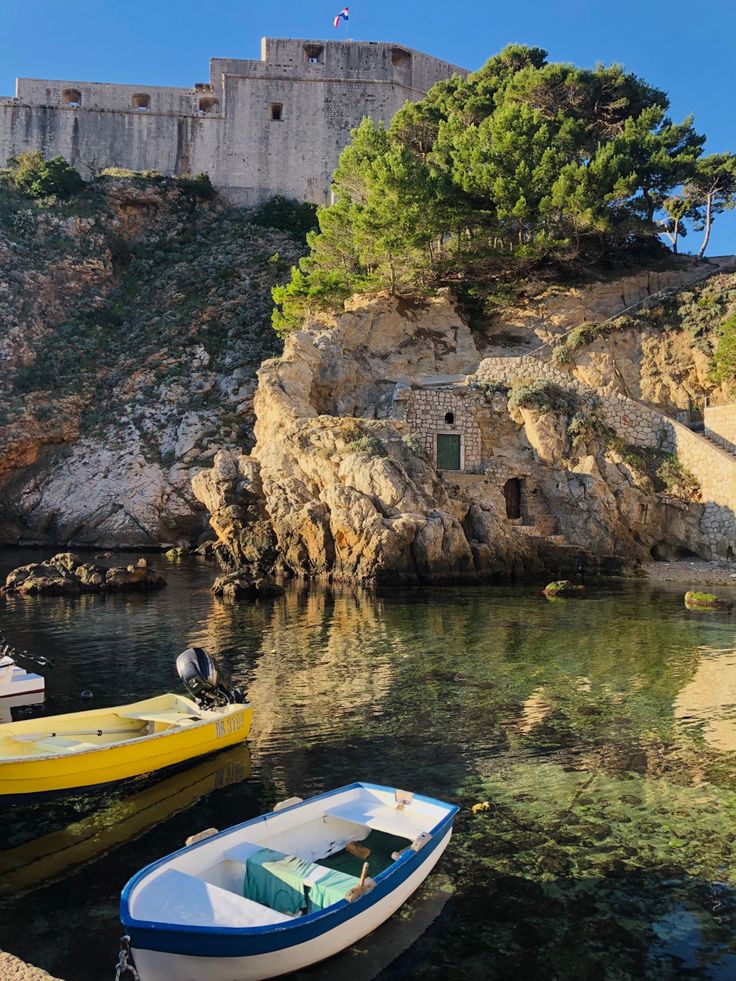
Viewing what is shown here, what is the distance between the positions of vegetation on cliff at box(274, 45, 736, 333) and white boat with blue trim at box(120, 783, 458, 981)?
29.4m

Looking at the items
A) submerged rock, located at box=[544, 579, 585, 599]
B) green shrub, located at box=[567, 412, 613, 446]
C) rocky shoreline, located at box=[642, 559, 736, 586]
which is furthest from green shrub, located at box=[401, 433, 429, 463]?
rocky shoreline, located at box=[642, 559, 736, 586]

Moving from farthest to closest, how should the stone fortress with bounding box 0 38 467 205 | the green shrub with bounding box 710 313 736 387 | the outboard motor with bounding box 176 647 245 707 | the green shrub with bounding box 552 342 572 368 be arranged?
the stone fortress with bounding box 0 38 467 205, the green shrub with bounding box 552 342 572 368, the green shrub with bounding box 710 313 736 387, the outboard motor with bounding box 176 647 245 707

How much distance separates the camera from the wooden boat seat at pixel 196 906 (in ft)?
16.6

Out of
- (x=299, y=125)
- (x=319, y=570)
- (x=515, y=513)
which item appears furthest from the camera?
(x=299, y=125)

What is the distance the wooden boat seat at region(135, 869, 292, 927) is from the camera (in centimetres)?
507

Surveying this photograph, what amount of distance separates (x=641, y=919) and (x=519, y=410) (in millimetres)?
25510

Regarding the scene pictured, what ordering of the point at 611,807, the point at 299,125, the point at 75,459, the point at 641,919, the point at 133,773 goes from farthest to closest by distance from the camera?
the point at 299,125 < the point at 75,459 < the point at 133,773 < the point at 611,807 < the point at 641,919

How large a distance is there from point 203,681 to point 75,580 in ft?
53.0

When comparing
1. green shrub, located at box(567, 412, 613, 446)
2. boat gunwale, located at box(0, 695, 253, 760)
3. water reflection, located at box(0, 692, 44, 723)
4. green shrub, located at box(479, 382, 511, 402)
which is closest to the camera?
boat gunwale, located at box(0, 695, 253, 760)

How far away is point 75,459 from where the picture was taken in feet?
129

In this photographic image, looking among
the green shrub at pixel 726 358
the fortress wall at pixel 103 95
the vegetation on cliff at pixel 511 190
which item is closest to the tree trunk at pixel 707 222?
the vegetation on cliff at pixel 511 190

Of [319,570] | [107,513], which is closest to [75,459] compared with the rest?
[107,513]

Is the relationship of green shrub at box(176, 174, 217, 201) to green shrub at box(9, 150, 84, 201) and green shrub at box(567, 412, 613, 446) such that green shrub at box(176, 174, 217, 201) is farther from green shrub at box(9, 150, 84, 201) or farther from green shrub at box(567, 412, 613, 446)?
green shrub at box(567, 412, 613, 446)

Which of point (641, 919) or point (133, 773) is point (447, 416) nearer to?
point (133, 773)
